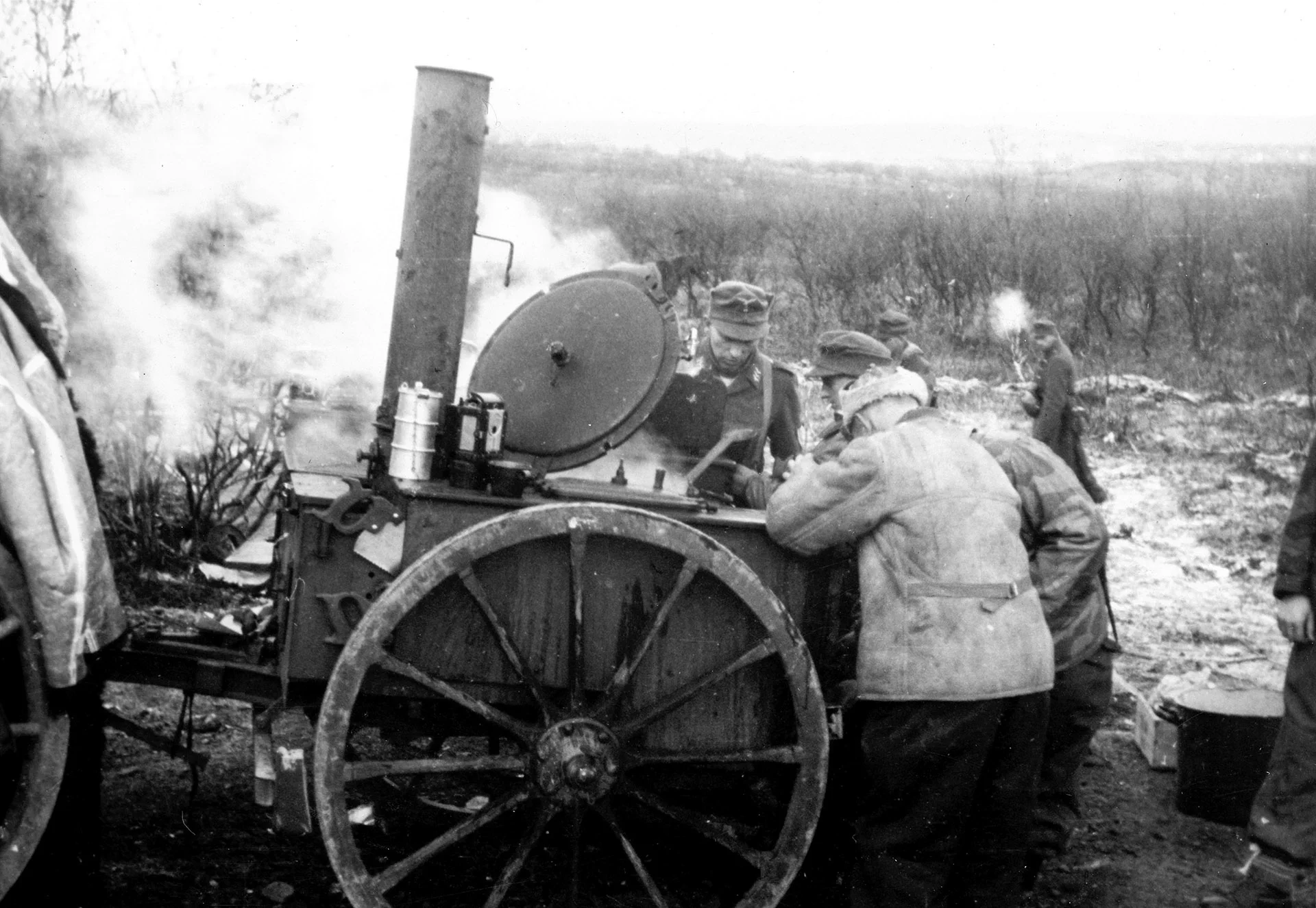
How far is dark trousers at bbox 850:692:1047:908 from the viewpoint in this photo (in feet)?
12.4

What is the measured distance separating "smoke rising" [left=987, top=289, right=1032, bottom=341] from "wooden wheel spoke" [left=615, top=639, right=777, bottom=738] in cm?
1554

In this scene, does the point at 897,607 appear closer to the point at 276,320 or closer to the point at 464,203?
the point at 464,203

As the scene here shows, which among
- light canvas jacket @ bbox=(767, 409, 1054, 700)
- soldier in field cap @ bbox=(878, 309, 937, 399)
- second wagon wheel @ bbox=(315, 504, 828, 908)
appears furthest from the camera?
soldier in field cap @ bbox=(878, 309, 937, 399)

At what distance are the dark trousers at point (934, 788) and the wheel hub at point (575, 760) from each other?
2.66ft

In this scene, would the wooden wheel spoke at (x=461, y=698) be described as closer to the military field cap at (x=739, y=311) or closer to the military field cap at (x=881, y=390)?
the military field cap at (x=881, y=390)

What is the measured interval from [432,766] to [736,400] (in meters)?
2.80

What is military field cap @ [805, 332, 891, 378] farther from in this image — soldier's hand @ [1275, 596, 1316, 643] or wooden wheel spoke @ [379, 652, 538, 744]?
wooden wheel spoke @ [379, 652, 538, 744]

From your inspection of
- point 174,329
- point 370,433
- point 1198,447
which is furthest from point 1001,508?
point 1198,447

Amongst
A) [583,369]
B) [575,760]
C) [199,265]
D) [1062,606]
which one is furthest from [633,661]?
[199,265]

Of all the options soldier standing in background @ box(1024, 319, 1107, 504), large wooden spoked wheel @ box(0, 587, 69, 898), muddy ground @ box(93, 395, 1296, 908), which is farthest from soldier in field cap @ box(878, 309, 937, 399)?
large wooden spoked wheel @ box(0, 587, 69, 898)

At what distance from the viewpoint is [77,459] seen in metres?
3.70

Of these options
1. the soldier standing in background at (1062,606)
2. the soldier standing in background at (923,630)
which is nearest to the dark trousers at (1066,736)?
the soldier standing in background at (1062,606)

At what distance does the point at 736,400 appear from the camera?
6.00m

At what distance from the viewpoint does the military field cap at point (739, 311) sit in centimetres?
580
